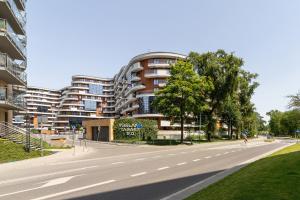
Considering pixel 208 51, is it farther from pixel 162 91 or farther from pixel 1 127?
pixel 1 127

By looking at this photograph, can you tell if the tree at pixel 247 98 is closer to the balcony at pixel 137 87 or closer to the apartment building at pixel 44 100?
the balcony at pixel 137 87

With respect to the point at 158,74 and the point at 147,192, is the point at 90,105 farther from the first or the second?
the point at 147,192

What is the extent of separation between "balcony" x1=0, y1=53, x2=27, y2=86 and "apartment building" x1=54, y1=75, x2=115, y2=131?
346 feet

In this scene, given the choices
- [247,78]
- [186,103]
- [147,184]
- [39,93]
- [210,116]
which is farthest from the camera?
[39,93]

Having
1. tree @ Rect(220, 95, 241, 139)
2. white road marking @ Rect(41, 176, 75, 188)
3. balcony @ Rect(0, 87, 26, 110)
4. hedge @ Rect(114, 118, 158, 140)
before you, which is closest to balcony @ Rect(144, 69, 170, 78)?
tree @ Rect(220, 95, 241, 139)

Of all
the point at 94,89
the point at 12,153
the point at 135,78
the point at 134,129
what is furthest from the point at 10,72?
the point at 94,89

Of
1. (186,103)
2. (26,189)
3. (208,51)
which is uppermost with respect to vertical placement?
(208,51)

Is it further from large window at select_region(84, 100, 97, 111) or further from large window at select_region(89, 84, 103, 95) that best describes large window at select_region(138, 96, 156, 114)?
large window at select_region(84, 100, 97, 111)

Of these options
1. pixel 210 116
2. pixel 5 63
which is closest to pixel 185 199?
pixel 5 63

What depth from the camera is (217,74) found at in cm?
5941

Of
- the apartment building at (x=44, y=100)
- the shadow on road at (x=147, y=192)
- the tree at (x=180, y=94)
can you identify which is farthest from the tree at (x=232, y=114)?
the apartment building at (x=44, y=100)

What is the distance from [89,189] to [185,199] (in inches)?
153

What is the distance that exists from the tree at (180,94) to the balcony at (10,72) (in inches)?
782

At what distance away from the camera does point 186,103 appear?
47.3 metres
